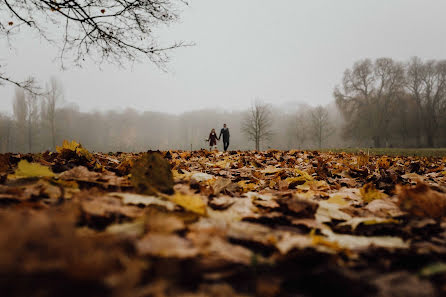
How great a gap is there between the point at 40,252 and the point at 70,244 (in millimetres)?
36

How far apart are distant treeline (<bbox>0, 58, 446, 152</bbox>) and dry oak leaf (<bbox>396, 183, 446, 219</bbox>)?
5.56 meters

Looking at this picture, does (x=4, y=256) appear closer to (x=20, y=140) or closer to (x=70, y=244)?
(x=70, y=244)

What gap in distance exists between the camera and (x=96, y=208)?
2.13ft

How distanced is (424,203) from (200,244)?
761 mm

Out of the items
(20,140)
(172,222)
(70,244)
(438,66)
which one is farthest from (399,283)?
(20,140)

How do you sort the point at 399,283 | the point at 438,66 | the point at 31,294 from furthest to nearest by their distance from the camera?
1. the point at 438,66
2. the point at 399,283
3. the point at 31,294

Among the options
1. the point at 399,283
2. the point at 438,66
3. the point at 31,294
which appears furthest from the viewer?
the point at 438,66

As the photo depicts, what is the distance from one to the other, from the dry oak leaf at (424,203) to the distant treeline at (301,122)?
5.56 metres

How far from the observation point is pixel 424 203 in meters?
0.80

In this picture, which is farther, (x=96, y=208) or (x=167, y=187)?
(x=167, y=187)

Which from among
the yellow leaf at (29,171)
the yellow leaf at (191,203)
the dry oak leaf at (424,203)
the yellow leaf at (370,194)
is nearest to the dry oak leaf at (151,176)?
the yellow leaf at (191,203)

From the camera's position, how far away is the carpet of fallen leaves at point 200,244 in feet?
1.15

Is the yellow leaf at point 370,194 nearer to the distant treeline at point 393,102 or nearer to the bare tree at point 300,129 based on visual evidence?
the distant treeline at point 393,102

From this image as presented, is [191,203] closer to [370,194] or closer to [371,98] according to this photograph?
[370,194]
